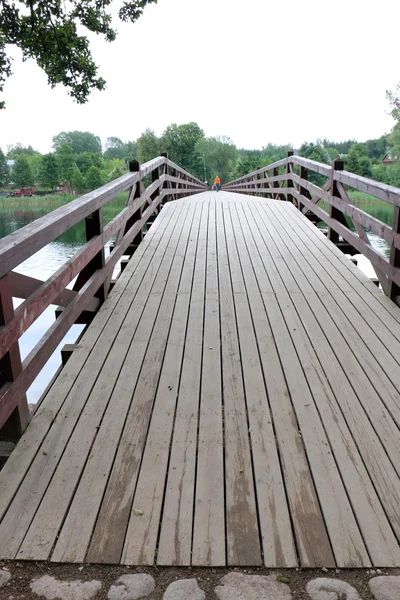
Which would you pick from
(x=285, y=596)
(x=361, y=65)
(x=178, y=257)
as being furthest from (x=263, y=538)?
(x=361, y=65)

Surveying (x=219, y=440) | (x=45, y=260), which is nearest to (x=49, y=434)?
(x=219, y=440)

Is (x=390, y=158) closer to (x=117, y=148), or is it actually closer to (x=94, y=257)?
(x=94, y=257)

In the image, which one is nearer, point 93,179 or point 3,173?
point 93,179

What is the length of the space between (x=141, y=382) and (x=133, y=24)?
11.7m

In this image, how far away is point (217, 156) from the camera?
87.7m

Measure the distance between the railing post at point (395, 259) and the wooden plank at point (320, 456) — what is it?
961 mm

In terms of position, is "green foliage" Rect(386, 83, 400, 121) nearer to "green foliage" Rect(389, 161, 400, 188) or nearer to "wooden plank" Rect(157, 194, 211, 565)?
"green foliage" Rect(389, 161, 400, 188)

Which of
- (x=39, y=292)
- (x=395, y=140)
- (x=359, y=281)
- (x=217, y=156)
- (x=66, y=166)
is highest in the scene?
Result: (x=395, y=140)

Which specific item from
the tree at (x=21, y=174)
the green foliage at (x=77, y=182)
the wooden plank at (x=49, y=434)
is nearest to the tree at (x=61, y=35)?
the wooden plank at (x=49, y=434)

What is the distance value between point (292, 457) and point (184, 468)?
493mm

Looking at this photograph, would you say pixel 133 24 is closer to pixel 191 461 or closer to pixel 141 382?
pixel 141 382

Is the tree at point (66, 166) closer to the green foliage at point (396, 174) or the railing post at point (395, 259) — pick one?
the green foliage at point (396, 174)

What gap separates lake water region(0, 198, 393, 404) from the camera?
40.3ft

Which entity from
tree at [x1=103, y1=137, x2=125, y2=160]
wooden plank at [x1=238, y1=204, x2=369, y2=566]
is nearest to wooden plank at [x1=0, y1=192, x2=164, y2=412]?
wooden plank at [x1=238, y1=204, x2=369, y2=566]
